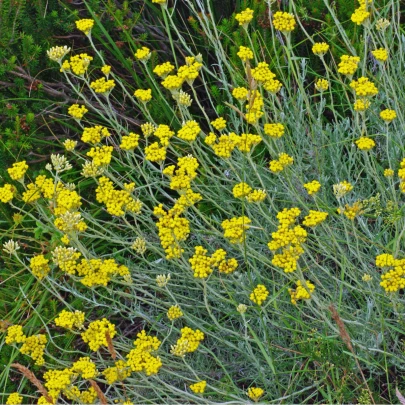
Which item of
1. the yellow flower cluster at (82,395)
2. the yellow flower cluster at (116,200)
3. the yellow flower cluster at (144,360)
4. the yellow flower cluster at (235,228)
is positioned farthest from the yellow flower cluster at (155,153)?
the yellow flower cluster at (82,395)

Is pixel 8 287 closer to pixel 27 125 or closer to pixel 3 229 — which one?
pixel 3 229

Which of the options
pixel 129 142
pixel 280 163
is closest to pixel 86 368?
pixel 129 142

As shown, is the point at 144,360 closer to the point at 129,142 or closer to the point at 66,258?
the point at 66,258

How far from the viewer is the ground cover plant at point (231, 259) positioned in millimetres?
2490

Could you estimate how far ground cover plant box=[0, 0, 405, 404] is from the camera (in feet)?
8.17

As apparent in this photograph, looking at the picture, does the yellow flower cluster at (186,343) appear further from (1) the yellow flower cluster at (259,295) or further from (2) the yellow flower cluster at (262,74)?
(2) the yellow flower cluster at (262,74)

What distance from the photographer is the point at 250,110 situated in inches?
104

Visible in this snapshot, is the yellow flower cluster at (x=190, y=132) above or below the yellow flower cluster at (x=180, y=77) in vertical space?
below

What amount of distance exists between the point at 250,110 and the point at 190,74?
14.8 inches

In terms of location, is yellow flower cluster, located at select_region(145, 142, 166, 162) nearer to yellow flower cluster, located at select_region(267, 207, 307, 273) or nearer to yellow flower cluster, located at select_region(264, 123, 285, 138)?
yellow flower cluster, located at select_region(264, 123, 285, 138)

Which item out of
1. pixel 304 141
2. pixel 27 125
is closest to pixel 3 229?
pixel 27 125

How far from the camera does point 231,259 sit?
2508 mm

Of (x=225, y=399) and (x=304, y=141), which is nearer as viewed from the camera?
(x=225, y=399)

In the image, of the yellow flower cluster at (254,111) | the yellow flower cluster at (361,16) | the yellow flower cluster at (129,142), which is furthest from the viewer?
the yellow flower cluster at (361,16)
